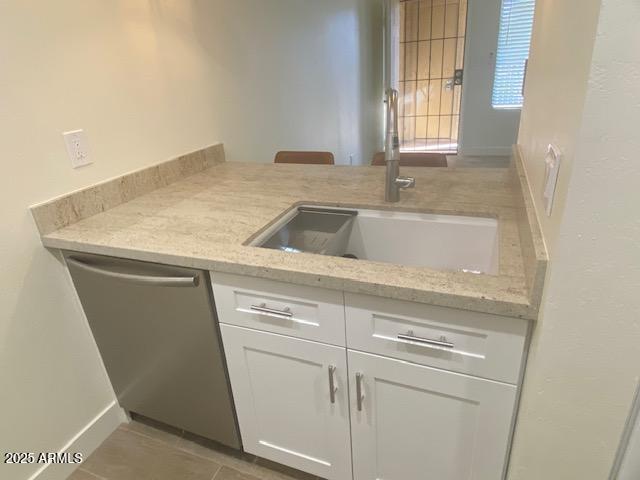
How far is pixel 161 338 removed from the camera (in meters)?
1.33

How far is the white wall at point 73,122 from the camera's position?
123 cm

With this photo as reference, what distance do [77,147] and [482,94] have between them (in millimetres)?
5371

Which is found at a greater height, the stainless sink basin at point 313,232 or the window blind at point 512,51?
the window blind at point 512,51

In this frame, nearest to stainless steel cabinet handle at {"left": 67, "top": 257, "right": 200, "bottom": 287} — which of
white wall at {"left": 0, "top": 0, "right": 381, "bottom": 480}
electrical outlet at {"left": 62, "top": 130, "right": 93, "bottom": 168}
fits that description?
white wall at {"left": 0, "top": 0, "right": 381, "bottom": 480}

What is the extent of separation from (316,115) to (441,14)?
3299 mm

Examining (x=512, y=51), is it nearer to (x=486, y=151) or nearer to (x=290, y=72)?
(x=486, y=151)

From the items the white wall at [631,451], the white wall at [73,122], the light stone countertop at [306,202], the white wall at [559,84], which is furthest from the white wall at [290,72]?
the white wall at [631,451]

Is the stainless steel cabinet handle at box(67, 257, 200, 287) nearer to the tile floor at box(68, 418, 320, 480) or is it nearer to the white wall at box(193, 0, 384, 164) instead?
the tile floor at box(68, 418, 320, 480)

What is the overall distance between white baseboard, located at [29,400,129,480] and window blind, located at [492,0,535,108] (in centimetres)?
562

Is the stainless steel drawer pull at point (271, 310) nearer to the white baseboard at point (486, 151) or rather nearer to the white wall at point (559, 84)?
the white wall at point (559, 84)

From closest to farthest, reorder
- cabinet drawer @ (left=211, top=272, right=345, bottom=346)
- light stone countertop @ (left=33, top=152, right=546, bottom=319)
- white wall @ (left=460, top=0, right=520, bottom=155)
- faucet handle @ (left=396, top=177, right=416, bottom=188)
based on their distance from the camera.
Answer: light stone countertop @ (left=33, top=152, right=546, bottom=319)
cabinet drawer @ (left=211, top=272, right=345, bottom=346)
faucet handle @ (left=396, top=177, right=416, bottom=188)
white wall @ (left=460, top=0, right=520, bottom=155)

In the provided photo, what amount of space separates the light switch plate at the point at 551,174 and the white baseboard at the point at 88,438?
175cm

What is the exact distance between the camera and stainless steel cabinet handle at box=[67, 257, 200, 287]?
1136 mm

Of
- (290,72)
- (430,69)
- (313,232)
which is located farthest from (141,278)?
(430,69)
